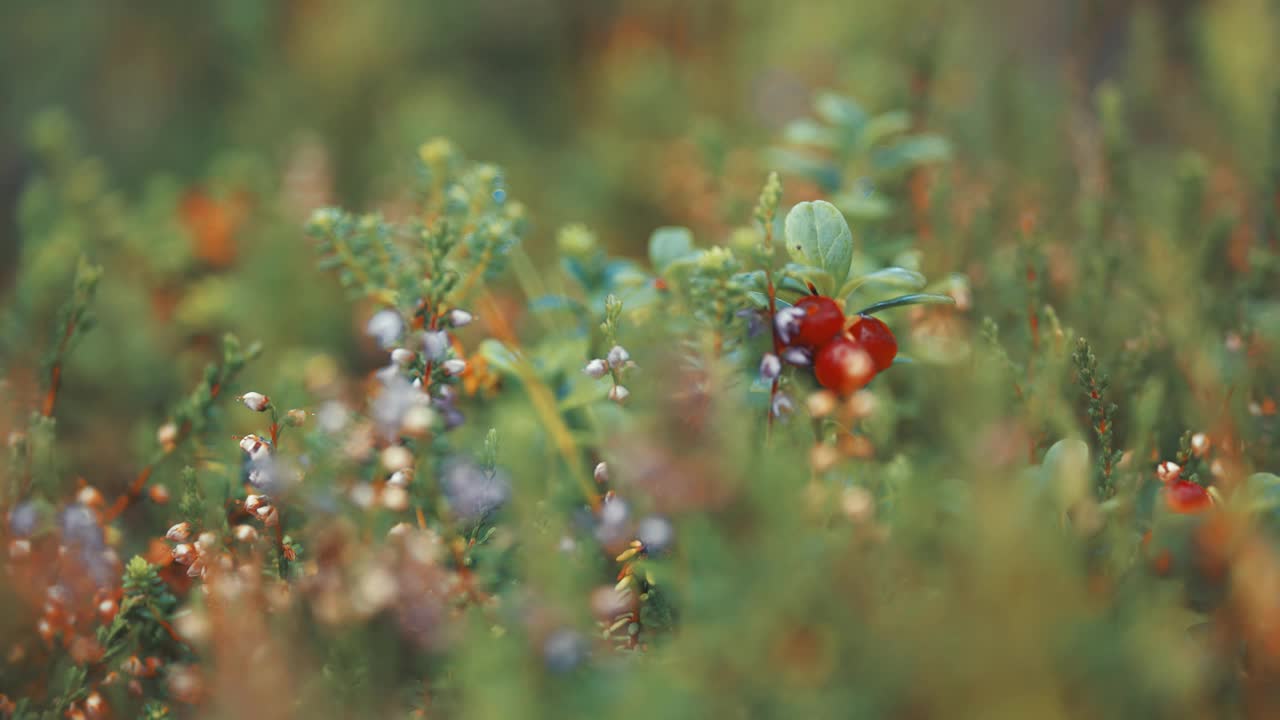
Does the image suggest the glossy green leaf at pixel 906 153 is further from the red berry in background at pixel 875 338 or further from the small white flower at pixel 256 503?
the small white flower at pixel 256 503

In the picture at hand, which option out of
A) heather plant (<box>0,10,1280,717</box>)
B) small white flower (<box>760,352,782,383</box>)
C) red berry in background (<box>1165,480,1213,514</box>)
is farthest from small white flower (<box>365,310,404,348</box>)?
red berry in background (<box>1165,480,1213,514</box>)

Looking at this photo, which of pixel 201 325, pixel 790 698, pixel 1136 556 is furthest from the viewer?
pixel 201 325

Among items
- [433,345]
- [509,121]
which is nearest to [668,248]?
[433,345]

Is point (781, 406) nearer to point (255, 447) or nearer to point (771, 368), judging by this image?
point (771, 368)

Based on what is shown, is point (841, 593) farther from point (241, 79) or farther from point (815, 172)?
point (241, 79)

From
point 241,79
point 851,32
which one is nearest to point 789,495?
point 851,32

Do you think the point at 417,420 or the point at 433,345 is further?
the point at 433,345

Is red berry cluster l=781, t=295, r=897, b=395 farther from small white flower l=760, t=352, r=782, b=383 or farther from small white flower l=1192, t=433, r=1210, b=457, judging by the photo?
small white flower l=1192, t=433, r=1210, b=457
